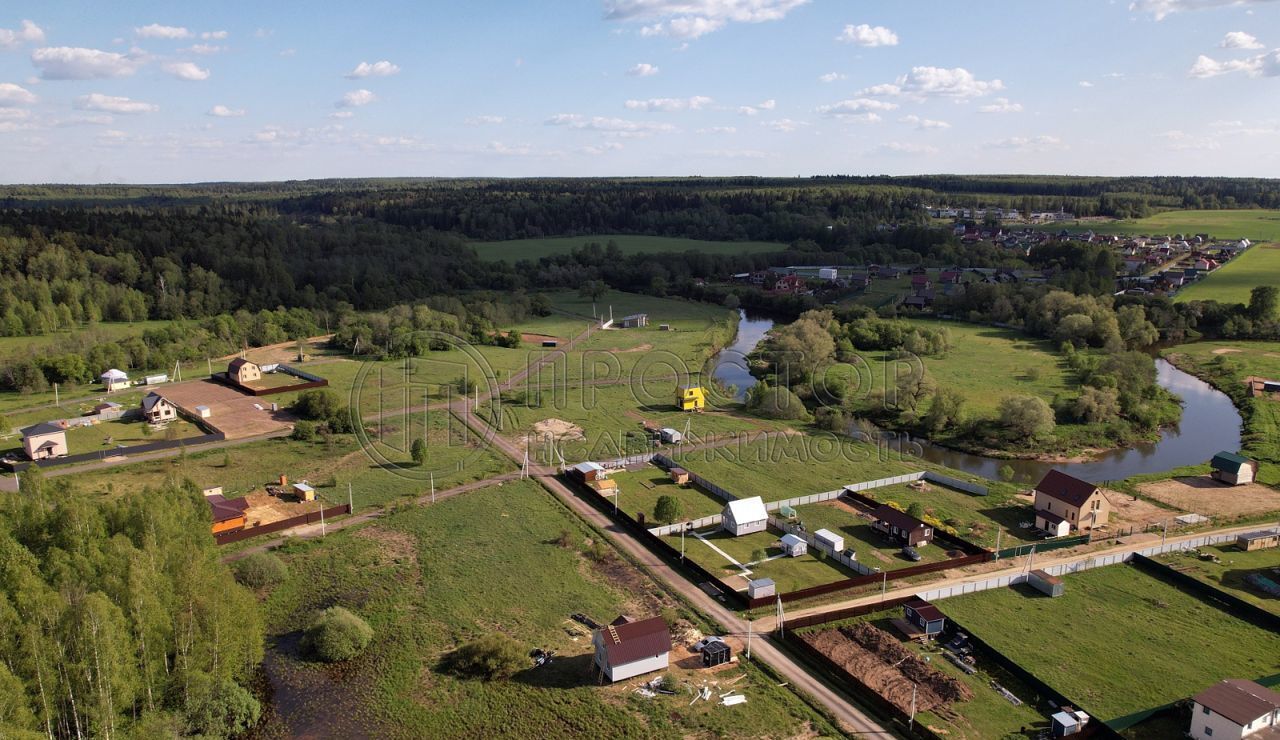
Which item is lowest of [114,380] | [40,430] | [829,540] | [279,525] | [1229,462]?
[279,525]

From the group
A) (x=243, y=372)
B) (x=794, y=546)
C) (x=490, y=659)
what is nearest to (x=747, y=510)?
(x=794, y=546)

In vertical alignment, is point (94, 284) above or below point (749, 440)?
above

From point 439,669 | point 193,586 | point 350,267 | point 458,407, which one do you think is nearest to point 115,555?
point 193,586

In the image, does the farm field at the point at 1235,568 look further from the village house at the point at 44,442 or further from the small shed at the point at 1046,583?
the village house at the point at 44,442

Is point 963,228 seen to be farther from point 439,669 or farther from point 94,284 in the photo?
point 439,669

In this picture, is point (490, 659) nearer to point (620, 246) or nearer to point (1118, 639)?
point (1118, 639)
